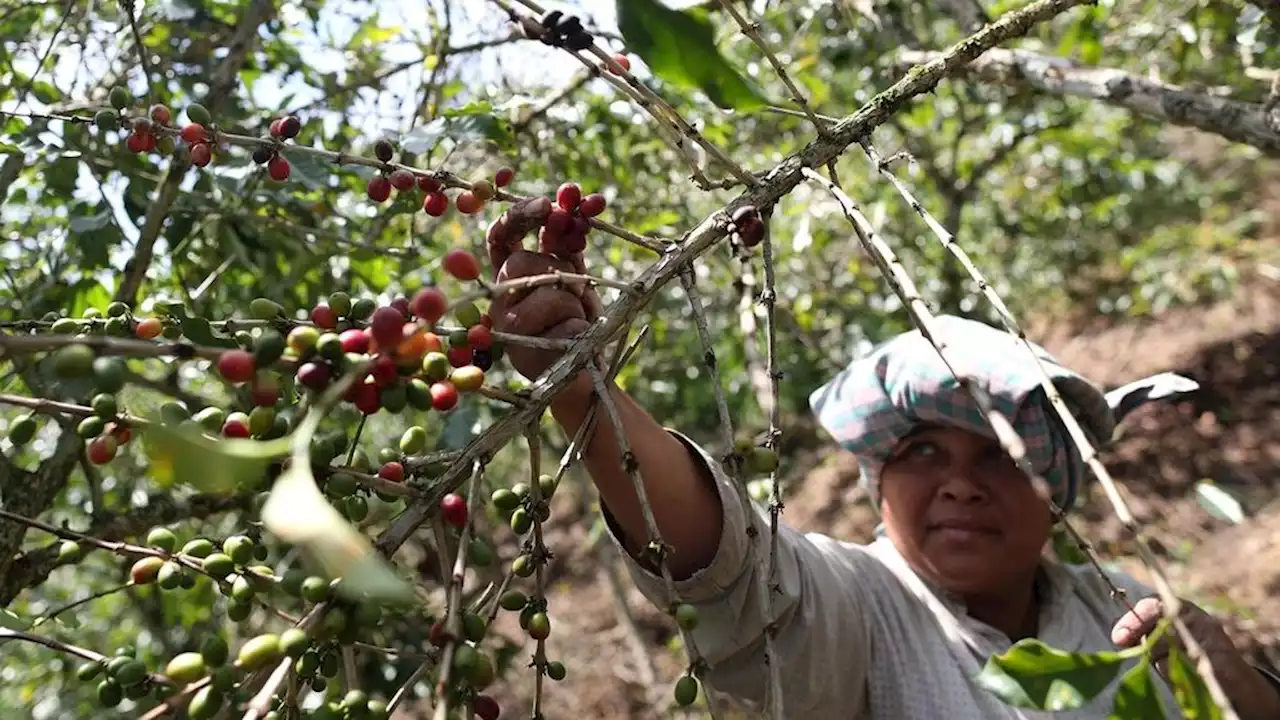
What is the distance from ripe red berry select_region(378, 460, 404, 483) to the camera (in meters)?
0.79

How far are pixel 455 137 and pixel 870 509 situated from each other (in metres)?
3.91

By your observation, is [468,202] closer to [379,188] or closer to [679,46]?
[379,188]

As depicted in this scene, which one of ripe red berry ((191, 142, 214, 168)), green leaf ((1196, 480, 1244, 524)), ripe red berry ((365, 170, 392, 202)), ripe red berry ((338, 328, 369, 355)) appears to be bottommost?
green leaf ((1196, 480, 1244, 524))

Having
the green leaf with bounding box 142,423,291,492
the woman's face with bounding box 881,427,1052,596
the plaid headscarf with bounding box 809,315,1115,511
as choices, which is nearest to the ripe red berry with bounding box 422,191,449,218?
the green leaf with bounding box 142,423,291,492

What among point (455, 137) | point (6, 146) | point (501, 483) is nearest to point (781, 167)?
point (455, 137)

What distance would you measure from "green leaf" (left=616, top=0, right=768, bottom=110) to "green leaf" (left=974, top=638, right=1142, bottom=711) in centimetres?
43

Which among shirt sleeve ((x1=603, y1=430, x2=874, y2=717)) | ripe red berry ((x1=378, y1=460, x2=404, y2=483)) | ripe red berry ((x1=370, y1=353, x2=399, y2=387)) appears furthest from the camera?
shirt sleeve ((x1=603, y1=430, x2=874, y2=717))

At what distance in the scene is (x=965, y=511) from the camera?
1691mm

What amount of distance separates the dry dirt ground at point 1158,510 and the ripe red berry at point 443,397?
2.93 metres

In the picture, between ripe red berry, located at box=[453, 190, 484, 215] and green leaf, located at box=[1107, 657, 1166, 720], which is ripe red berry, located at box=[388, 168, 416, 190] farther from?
green leaf, located at box=[1107, 657, 1166, 720]

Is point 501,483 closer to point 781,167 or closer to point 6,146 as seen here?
point 6,146

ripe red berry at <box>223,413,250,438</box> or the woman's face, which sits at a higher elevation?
ripe red berry at <box>223,413,250,438</box>

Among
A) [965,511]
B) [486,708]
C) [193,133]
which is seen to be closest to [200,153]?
[193,133]

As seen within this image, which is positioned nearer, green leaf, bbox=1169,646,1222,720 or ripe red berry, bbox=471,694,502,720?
green leaf, bbox=1169,646,1222,720
